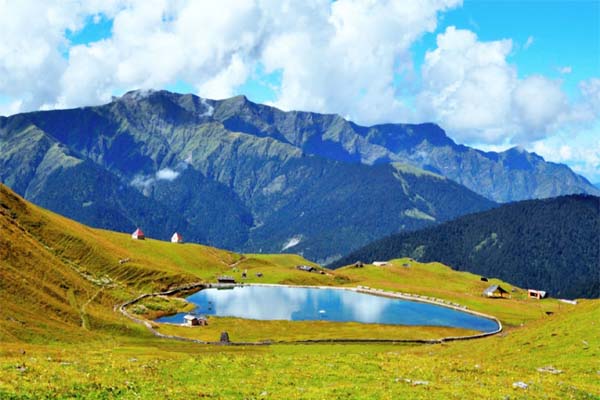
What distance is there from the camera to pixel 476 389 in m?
38.4

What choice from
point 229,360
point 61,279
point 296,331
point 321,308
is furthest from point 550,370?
point 321,308

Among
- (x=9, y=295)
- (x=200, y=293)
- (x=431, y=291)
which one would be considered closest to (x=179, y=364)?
(x=9, y=295)

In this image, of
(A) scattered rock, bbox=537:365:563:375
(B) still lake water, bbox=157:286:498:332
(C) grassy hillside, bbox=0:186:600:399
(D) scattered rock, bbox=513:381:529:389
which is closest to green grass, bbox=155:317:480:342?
(C) grassy hillside, bbox=0:186:600:399

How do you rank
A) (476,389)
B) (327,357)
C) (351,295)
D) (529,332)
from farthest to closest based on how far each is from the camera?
(351,295)
(529,332)
(327,357)
(476,389)

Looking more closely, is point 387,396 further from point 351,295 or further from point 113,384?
point 351,295

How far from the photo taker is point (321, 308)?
162625mm

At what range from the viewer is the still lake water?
477 ft

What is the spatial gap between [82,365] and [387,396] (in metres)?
24.3

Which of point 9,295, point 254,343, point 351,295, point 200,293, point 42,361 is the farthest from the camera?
point 351,295

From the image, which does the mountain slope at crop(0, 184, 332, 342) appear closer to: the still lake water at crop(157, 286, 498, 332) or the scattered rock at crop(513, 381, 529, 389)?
the still lake water at crop(157, 286, 498, 332)

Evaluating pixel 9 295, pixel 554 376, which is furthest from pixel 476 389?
pixel 9 295

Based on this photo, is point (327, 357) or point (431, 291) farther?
point (431, 291)

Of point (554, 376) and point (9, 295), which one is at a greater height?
point (9, 295)

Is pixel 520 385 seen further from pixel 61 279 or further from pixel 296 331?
pixel 61 279
